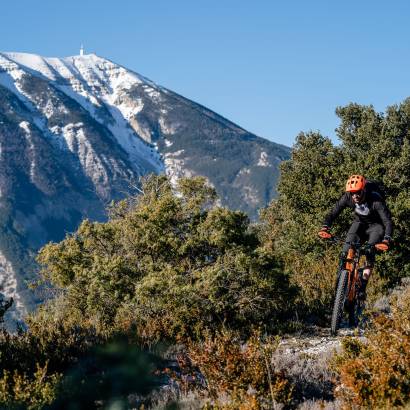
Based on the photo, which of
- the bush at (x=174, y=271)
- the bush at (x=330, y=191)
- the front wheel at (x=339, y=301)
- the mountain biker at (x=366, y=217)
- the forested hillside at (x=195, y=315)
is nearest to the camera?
the forested hillside at (x=195, y=315)

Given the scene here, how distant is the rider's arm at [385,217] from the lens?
25.6 feet

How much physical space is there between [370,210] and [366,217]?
137 mm

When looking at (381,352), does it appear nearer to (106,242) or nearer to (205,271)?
(205,271)

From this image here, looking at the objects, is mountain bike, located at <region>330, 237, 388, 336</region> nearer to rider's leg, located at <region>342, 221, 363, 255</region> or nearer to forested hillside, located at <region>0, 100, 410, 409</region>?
rider's leg, located at <region>342, 221, 363, 255</region>

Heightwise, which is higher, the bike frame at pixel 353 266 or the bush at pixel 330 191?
the bush at pixel 330 191

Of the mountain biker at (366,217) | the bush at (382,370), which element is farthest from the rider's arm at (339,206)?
the bush at (382,370)

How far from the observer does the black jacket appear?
7.96m

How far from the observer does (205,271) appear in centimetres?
905

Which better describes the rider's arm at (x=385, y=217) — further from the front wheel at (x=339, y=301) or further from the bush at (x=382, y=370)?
the bush at (x=382, y=370)

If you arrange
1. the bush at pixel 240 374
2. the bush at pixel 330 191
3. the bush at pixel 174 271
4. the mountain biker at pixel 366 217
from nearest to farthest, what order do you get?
1. the bush at pixel 240 374
2. the mountain biker at pixel 366 217
3. the bush at pixel 174 271
4. the bush at pixel 330 191

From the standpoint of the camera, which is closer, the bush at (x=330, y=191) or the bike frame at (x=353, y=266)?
the bike frame at (x=353, y=266)

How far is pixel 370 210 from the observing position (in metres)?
8.17

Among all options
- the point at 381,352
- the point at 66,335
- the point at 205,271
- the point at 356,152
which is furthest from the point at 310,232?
the point at 381,352

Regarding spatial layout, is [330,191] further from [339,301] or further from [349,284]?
[339,301]
